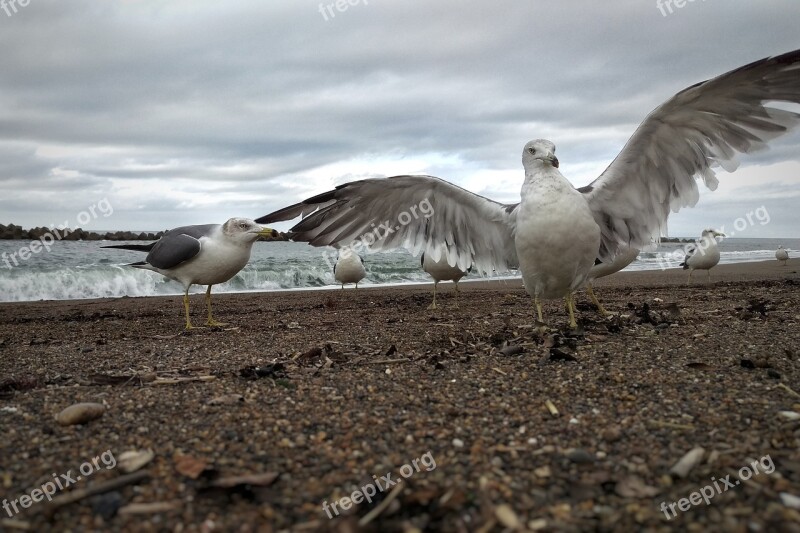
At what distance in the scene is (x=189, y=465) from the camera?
84.0 inches

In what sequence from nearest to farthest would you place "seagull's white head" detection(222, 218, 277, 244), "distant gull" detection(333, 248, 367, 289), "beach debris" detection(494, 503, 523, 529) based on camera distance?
1. "beach debris" detection(494, 503, 523, 529)
2. "seagull's white head" detection(222, 218, 277, 244)
3. "distant gull" detection(333, 248, 367, 289)

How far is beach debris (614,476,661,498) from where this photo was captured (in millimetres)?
1889

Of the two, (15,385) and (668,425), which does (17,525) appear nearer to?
(15,385)

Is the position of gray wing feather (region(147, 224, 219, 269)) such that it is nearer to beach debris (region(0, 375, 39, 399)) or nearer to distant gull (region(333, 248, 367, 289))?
beach debris (region(0, 375, 39, 399))

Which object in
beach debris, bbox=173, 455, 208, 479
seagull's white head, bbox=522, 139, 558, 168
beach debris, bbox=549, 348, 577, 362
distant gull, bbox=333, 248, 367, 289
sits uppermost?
seagull's white head, bbox=522, 139, 558, 168

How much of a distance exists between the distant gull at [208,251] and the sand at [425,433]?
9.43 ft

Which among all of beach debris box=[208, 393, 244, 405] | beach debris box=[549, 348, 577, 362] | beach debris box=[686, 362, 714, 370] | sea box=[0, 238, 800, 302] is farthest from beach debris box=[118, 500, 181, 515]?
sea box=[0, 238, 800, 302]

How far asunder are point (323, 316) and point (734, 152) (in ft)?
17.2

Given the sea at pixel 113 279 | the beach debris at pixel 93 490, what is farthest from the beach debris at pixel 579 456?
the sea at pixel 113 279

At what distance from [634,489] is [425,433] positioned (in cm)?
87

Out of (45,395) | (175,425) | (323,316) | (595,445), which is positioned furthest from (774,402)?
(323,316)

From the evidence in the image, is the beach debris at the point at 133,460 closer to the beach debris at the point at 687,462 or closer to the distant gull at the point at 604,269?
the beach debris at the point at 687,462

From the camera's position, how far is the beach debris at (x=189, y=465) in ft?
6.78

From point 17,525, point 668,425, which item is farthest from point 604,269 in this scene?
point 17,525
